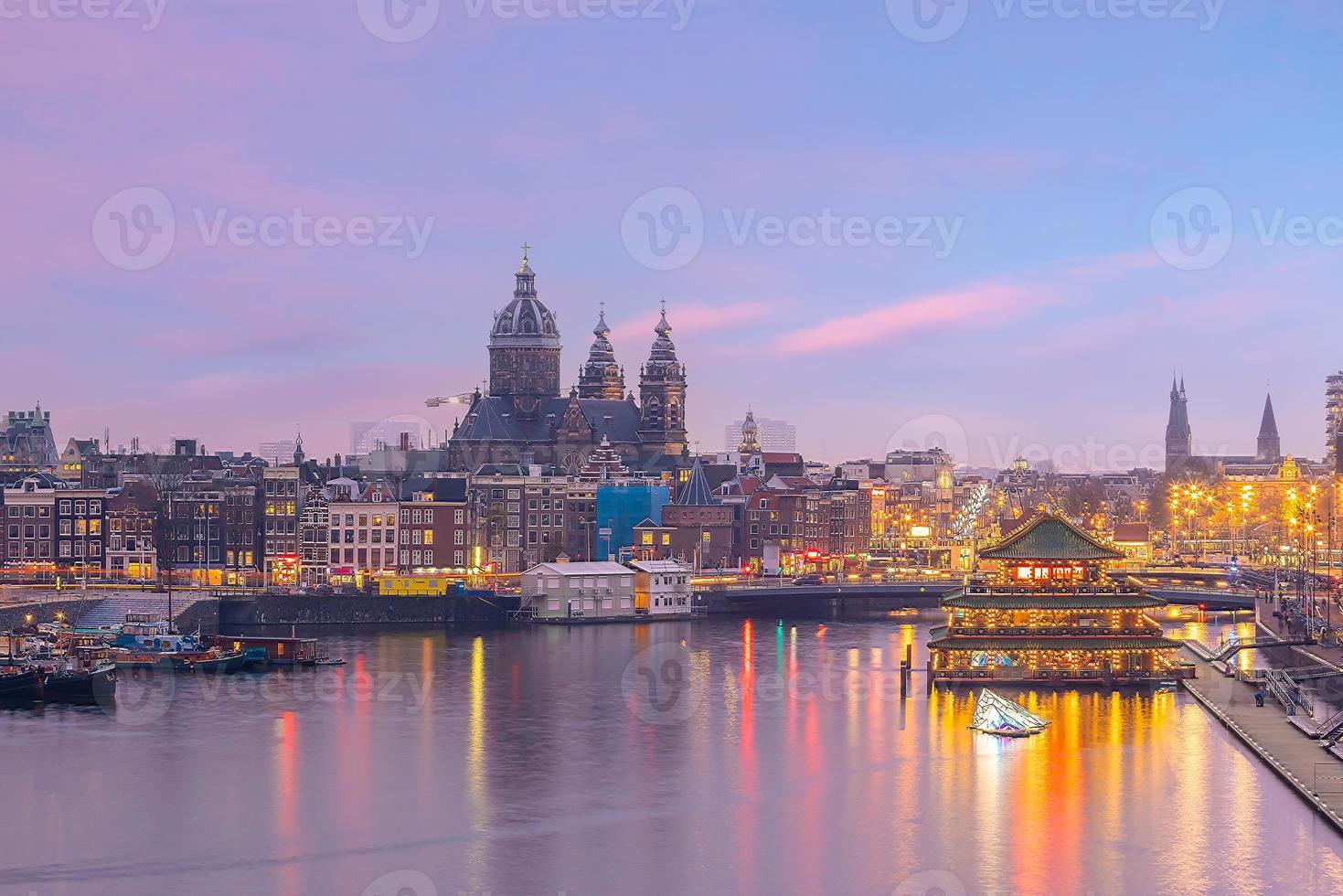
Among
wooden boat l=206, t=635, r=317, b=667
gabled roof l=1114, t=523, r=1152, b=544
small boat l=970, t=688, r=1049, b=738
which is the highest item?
gabled roof l=1114, t=523, r=1152, b=544

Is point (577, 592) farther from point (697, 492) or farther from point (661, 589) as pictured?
point (697, 492)

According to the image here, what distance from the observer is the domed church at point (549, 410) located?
545 ft

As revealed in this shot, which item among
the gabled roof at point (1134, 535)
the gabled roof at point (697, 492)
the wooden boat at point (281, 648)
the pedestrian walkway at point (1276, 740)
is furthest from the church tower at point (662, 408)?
the pedestrian walkway at point (1276, 740)

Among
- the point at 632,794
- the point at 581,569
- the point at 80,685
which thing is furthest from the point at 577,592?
the point at 632,794

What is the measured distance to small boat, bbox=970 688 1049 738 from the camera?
71938mm

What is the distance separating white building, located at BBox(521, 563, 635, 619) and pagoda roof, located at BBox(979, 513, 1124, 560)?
39454mm

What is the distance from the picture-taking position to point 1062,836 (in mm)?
55188

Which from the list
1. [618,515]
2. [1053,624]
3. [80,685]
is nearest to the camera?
[80,685]

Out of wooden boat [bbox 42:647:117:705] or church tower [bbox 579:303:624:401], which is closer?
wooden boat [bbox 42:647:117:705]

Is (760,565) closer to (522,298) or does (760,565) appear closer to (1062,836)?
(522,298)

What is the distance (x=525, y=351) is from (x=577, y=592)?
55.1 m

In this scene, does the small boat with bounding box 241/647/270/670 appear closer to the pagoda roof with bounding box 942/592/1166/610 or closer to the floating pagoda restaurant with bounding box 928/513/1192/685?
the floating pagoda restaurant with bounding box 928/513/1192/685

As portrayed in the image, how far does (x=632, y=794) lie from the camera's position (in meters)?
61.4

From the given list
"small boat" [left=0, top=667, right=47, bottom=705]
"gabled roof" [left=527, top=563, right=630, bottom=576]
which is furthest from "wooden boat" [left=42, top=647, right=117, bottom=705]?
"gabled roof" [left=527, top=563, right=630, bottom=576]
